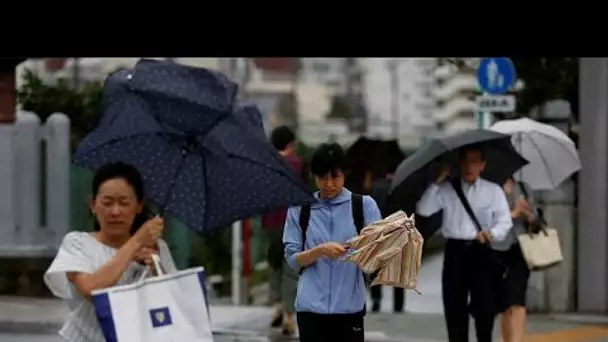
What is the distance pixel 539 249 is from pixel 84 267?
4631mm

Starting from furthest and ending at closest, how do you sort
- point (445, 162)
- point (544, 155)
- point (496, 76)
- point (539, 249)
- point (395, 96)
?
point (395, 96) < point (496, 76) < point (544, 155) < point (539, 249) < point (445, 162)

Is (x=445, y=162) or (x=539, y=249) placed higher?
(x=445, y=162)

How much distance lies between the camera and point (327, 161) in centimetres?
518

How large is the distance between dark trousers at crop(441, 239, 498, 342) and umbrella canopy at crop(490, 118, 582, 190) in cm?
144

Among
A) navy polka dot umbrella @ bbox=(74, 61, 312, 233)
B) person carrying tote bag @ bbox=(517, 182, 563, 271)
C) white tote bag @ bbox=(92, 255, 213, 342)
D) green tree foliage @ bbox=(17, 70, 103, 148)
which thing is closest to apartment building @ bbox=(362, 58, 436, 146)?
green tree foliage @ bbox=(17, 70, 103, 148)

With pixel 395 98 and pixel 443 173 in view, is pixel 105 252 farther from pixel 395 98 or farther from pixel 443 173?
pixel 395 98

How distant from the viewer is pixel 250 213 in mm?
4871

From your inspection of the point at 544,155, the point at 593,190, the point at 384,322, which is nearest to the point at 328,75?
the point at 593,190

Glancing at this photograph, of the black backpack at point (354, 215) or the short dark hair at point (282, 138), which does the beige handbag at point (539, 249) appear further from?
the black backpack at point (354, 215)

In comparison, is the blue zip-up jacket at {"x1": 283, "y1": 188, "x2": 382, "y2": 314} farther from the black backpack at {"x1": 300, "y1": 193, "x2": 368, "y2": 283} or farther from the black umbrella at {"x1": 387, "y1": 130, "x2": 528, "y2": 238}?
the black umbrella at {"x1": 387, "y1": 130, "x2": 528, "y2": 238}

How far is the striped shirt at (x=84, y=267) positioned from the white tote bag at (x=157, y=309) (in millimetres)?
129
